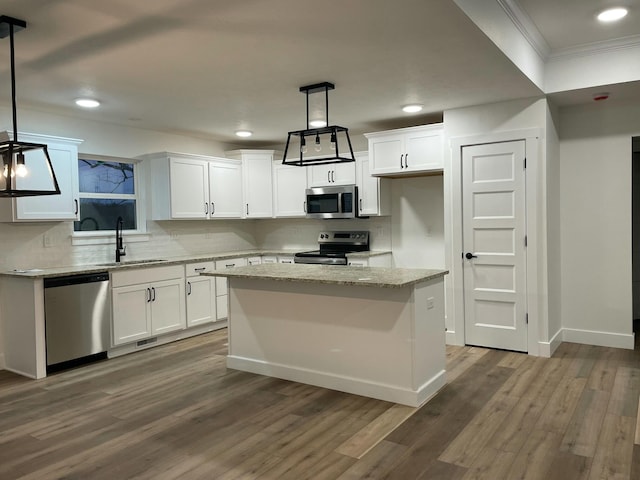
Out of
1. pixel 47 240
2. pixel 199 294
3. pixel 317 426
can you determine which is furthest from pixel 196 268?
pixel 317 426

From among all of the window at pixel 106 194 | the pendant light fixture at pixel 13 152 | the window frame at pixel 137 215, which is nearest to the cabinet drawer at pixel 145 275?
the window frame at pixel 137 215

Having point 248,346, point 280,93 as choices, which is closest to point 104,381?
point 248,346

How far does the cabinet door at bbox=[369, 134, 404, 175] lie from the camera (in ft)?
17.5

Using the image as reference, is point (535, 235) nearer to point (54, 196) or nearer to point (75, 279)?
point (75, 279)

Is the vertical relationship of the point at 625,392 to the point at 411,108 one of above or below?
below

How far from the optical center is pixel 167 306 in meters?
5.23

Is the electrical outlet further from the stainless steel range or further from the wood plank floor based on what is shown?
the stainless steel range

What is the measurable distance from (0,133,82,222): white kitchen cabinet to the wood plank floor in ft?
4.62

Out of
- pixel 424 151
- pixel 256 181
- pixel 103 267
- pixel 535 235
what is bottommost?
pixel 103 267

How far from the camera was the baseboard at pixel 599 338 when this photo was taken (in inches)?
183

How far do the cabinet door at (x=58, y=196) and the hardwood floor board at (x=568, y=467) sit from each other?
425 centimetres

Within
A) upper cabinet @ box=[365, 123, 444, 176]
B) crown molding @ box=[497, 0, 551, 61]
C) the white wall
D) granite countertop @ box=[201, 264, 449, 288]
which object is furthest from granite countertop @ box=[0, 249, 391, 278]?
crown molding @ box=[497, 0, 551, 61]

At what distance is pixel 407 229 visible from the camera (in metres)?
5.95

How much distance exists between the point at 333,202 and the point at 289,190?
799 millimetres
